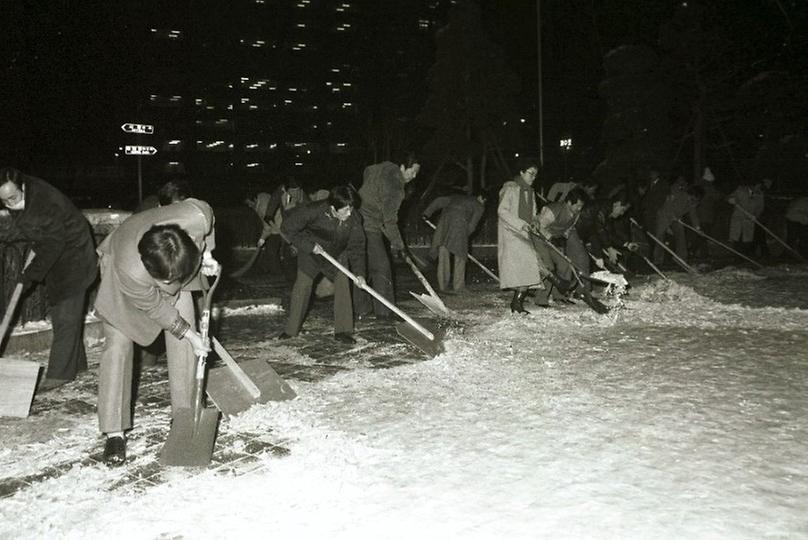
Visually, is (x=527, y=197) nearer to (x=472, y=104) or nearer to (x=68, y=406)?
(x=68, y=406)

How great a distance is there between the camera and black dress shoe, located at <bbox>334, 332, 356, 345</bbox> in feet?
22.4

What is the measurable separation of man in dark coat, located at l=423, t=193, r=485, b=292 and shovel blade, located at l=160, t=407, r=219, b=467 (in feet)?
21.9

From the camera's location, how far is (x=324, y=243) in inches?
266

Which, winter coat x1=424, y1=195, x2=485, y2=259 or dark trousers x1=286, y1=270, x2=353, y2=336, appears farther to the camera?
winter coat x1=424, y1=195, x2=485, y2=259

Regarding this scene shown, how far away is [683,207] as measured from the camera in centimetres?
1330

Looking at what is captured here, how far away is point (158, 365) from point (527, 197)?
4.60 m

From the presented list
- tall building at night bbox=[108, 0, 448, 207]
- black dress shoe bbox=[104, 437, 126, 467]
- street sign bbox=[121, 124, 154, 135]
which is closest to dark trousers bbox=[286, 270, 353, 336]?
black dress shoe bbox=[104, 437, 126, 467]

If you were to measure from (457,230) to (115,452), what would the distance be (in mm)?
7016

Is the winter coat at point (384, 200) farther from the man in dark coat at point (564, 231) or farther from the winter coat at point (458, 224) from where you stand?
the winter coat at point (458, 224)

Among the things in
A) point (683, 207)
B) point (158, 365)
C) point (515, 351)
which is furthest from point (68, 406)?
point (683, 207)

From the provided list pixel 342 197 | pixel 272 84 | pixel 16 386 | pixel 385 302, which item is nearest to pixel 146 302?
pixel 16 386


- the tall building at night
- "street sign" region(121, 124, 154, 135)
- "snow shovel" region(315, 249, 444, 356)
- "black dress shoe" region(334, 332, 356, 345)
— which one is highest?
the tall building at night

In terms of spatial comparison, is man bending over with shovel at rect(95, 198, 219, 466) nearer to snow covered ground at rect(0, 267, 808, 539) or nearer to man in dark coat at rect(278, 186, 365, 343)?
snow covered ground at rect(0, 267, 808, 539)

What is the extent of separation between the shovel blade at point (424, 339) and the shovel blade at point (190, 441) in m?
2.59
